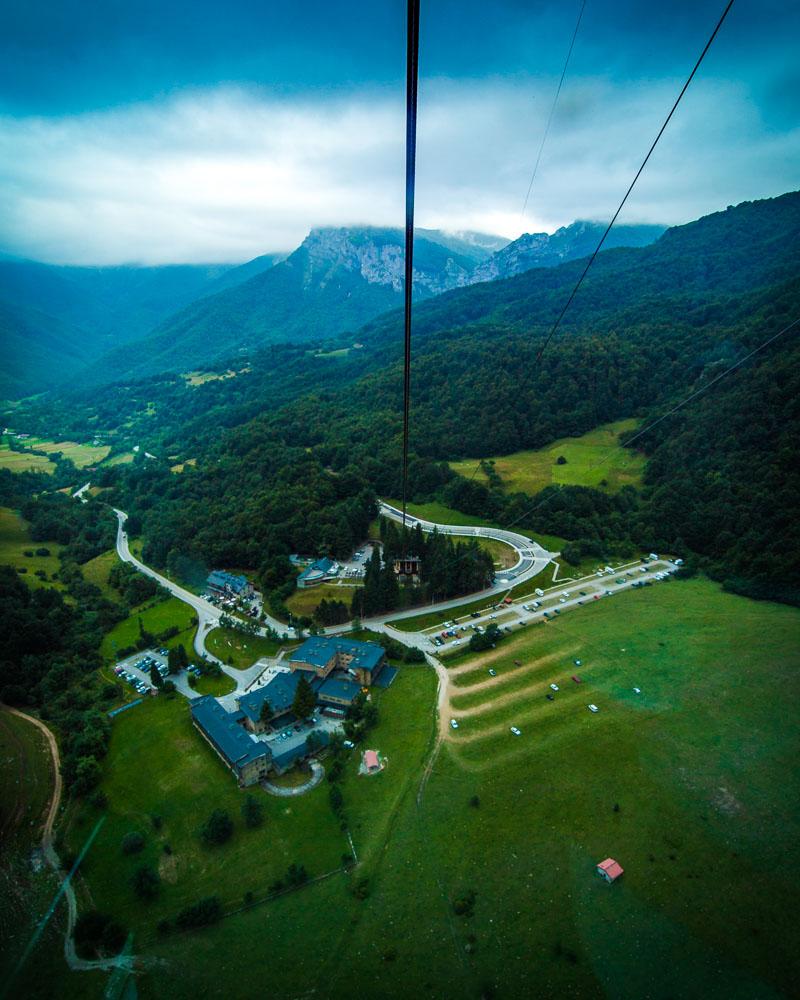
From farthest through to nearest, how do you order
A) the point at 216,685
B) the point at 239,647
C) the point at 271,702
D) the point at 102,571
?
the point at 102,571 → the point at 239,647 → the point at 216,685 → the point at 271,702

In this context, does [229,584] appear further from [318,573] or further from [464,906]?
[464,906]

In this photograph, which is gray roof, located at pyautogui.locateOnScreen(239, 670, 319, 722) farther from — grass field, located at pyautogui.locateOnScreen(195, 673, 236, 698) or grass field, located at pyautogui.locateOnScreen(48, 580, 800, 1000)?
grass field, located at pyautogui.locateOnScreen(48, 580, 800, 1000)

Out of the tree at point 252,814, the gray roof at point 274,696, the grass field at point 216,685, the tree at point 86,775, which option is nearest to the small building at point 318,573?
the grass field at point 216,685

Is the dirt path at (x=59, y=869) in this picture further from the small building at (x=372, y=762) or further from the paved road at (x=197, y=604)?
the small building at (x=372, y=762)

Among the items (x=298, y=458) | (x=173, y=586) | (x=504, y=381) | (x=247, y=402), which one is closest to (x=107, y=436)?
(x=247, y=402)

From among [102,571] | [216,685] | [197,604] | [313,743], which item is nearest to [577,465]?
[197,604]

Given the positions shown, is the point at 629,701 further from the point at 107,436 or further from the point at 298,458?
the point at 107,436

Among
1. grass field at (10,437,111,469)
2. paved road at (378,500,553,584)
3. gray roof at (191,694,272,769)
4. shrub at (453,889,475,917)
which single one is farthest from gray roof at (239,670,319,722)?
grass field at (10,437,111,469)
